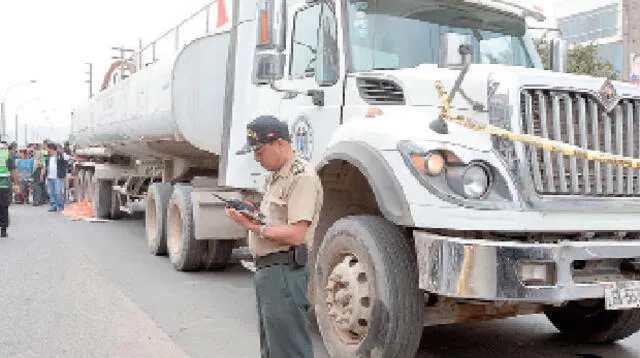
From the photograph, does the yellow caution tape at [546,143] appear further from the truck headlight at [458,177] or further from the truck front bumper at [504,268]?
the truck front bumper at [504,268]

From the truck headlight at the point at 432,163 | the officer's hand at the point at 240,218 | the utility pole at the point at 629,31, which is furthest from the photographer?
the utility pole at the point at 629,31

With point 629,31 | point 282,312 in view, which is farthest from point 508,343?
point 629,31

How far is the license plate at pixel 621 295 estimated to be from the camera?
4074 millimetres

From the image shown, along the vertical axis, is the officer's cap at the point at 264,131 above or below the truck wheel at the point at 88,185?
above

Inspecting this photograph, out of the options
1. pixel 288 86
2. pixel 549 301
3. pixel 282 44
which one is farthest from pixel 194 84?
pixel 549 301

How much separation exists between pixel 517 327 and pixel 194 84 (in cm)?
420

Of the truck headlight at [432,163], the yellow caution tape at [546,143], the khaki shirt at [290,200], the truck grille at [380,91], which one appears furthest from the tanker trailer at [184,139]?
the khaki shirt at [290,200]

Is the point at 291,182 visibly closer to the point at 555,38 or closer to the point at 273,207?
the point at 273,207

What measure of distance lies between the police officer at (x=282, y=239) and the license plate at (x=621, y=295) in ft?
5.70

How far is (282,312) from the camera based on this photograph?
3385 millimetres

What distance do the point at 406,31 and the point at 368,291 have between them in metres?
2.00

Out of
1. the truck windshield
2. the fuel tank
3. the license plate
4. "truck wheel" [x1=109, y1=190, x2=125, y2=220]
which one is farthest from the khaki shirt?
"truck wheel" [x1=109, y1=190, x2=125, y2=220]

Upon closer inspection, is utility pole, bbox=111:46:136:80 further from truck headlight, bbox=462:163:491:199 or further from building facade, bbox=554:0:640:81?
building facade, bbox=554:0:640:81

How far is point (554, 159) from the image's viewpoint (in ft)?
13.9
